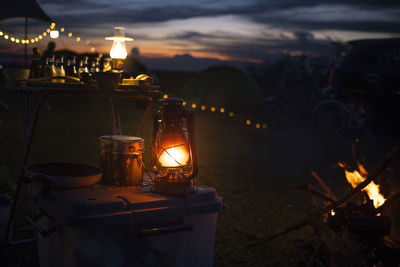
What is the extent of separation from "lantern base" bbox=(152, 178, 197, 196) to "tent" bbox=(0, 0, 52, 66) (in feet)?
25.9

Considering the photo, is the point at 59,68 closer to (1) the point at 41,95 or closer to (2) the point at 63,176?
(1) the point at 41,95

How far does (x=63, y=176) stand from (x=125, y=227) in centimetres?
55

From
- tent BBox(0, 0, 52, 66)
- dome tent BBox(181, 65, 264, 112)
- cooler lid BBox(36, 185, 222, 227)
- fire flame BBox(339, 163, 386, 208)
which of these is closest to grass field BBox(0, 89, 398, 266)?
cooler lid BBox(36, 185, 222, 227)

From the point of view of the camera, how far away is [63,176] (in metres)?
2.43

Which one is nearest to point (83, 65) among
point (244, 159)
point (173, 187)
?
point (173, 187)

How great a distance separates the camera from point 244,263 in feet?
12.1

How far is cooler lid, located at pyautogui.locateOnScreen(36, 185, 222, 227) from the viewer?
211 centimetres

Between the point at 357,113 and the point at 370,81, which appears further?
the point at 357,113

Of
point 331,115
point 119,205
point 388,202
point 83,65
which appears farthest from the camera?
point 331,115

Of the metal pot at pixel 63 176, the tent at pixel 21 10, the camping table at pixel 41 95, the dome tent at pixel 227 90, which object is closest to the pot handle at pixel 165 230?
the metal pot at pixel 63 176

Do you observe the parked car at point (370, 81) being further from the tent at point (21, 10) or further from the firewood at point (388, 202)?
the tent at point (21, 10)

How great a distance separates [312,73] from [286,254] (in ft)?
34.5

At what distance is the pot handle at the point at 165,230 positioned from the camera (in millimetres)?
2139

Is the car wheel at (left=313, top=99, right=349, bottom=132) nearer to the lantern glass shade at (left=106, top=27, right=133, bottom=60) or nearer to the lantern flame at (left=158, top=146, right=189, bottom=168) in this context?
the lantern glass shade at (left=106, top=27, right=133, bottom=60)
